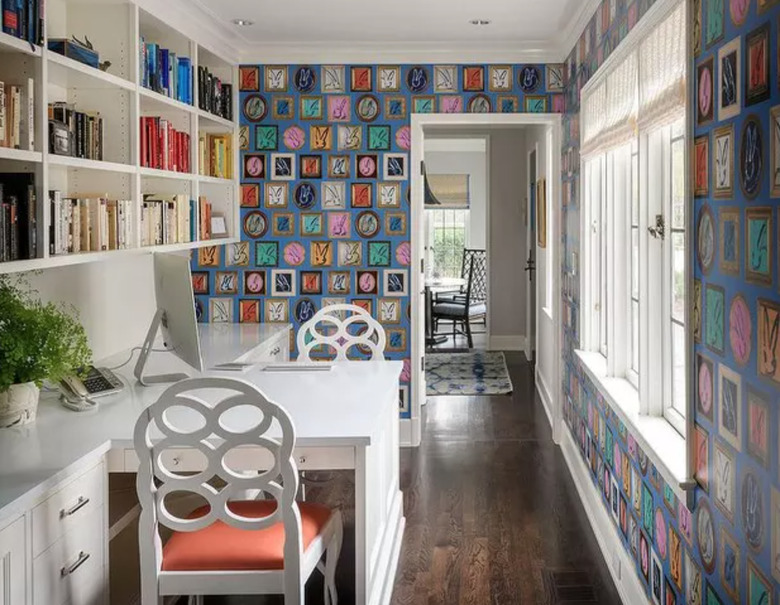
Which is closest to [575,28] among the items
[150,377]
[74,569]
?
[150,377]

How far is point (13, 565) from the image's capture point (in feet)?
6.68

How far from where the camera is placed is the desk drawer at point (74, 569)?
2193 millimetres

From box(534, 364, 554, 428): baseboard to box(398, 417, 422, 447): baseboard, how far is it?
0.99 meters

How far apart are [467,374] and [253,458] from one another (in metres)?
5.59

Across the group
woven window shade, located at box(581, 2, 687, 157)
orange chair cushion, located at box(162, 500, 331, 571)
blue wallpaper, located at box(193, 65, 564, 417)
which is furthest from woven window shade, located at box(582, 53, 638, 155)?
orange chair cushion, located at box(162, 500, 331, 571)

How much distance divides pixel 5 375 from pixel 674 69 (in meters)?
2.20

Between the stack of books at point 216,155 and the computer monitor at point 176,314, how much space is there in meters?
1.50

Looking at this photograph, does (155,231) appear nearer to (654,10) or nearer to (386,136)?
(386,136)

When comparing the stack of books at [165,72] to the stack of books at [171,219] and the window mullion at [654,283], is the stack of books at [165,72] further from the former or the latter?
the window mullion at [654,283]

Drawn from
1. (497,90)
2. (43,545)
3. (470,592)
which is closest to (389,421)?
(470,592)

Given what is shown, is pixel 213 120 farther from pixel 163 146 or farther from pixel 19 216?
pixel 19 216

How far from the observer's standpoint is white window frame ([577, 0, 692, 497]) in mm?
2820

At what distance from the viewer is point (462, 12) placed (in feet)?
14.9

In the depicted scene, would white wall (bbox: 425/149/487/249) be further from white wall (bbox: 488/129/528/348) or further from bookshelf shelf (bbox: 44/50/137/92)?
bookshelf shelf (bbox: 44/50/137/92)
